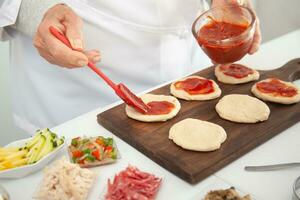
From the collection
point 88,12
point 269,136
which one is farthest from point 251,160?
point 88,12

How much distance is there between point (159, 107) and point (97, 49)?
13.8 inches

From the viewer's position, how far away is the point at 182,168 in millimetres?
982

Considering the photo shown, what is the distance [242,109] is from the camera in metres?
1.19

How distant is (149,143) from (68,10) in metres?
0.46

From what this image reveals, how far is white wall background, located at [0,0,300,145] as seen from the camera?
2184 mm

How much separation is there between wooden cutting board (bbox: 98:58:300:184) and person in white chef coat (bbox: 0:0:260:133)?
0.18m

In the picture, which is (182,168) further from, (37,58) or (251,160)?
(37,58)

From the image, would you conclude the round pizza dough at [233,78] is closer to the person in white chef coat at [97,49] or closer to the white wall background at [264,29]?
the person in white chef coat at [97,49]

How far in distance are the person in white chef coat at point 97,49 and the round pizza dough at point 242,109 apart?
0.60 ft

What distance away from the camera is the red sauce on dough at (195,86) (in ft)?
4.23

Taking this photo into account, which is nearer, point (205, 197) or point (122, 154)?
point (205, 197)

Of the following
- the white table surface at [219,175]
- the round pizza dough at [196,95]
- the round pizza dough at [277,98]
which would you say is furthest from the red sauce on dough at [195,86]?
the white table surface at [219,175]

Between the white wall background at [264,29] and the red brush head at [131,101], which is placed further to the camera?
the white wall background at [264,29]

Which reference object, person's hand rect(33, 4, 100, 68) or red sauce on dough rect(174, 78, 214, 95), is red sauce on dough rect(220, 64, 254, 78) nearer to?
red sauce on dough rect(174, 78, 214, 95)
